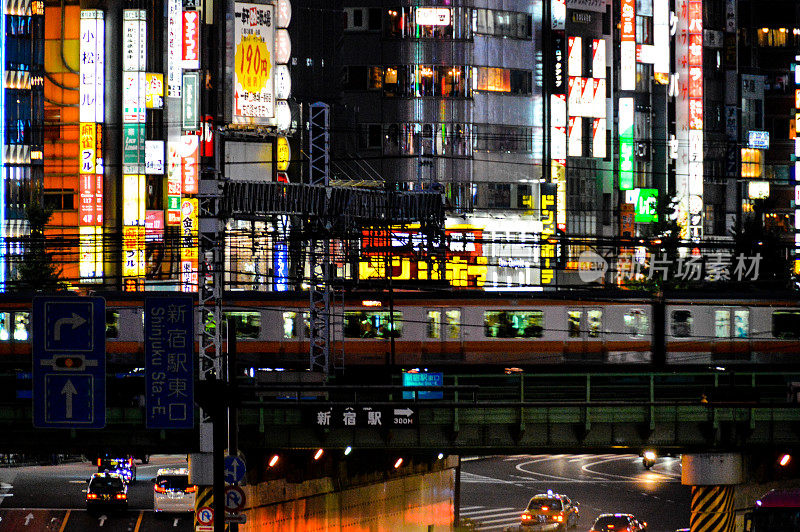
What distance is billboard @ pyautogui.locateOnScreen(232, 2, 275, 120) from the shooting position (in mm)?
43781

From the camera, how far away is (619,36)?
73.6m

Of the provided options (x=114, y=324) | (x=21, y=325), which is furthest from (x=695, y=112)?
(x=21, y=325)

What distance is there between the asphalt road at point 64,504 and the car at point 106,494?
285 millimetres

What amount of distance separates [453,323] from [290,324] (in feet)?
16.8

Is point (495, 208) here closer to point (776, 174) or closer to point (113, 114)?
point (113, 114)

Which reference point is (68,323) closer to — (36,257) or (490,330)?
(490,330)

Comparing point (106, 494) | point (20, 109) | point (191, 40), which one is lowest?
point (106, 494)

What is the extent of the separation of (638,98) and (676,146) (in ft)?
11.4

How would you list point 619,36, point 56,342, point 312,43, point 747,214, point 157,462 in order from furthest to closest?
point 747,214 < point 619,36 < point 312,43 < point 157,462 < point 56,342

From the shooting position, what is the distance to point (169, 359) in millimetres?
21469

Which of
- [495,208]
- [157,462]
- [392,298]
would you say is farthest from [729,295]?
[157,462]

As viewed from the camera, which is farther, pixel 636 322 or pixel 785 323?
pixel 785 323

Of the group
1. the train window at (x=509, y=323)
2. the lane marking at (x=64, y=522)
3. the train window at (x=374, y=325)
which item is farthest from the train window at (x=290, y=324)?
the lane marking at (x=64, y=522)

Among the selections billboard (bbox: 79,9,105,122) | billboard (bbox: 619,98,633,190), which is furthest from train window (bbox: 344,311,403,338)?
billboard (bbox: 619,98,633,190)
